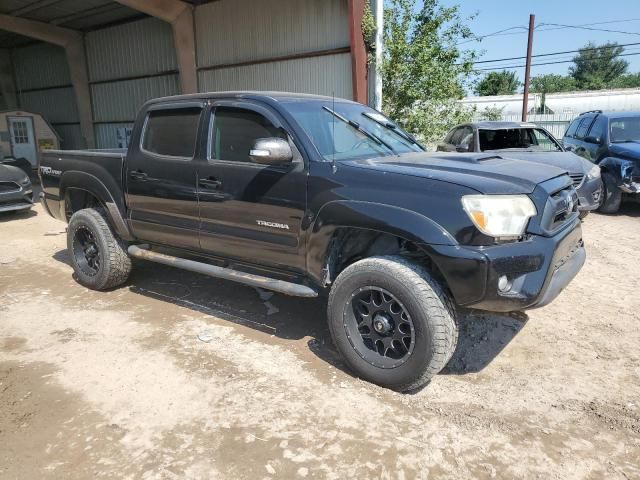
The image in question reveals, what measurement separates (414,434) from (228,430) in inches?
41.2

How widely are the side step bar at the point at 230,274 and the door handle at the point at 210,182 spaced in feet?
2.27

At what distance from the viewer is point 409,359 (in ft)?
10.1

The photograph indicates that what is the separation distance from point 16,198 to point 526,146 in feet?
31.3

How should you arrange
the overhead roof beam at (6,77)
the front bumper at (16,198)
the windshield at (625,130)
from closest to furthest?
the windshield at (625,130), the front bumper at (16,198), the overhead roof beam at (6,77)

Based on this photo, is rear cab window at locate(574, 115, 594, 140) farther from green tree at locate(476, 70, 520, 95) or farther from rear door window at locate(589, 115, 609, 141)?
green tree at locate(476, 70, 520, 95)

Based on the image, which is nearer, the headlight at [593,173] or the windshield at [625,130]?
the headlight at [593,173]

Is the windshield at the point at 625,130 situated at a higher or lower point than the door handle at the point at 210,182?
higher

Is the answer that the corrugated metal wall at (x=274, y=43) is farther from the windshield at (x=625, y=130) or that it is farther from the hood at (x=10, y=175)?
the hood at (x=10, y=175)

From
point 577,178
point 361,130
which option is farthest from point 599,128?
point 361,130

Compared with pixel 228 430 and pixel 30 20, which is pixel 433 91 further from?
pixel 30 20

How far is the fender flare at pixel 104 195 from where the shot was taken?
4.80 meters

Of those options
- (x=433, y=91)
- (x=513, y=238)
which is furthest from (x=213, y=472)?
(x=433, y=91)

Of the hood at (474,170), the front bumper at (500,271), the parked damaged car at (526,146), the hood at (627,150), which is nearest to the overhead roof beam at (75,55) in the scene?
the parked damaged car at (526,146)

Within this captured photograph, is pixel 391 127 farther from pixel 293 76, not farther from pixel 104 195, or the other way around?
pixel 293 76
